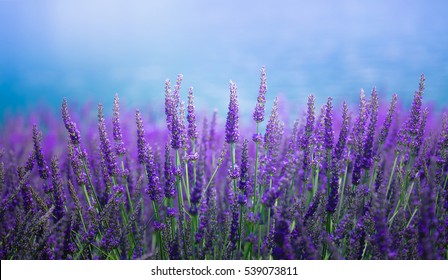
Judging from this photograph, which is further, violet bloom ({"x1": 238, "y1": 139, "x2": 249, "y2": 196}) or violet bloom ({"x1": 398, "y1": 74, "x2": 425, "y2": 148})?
violet bloom ({"x1": 398, "y1": 74, "x2": 425, "y2": 148})

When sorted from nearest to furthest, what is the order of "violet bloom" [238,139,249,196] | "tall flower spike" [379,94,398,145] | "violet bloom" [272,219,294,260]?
"violet bloom" [272,219,294,260]
"violet bloom" [238,139,249,196]
"tall flower spike" [379,94,398,145]

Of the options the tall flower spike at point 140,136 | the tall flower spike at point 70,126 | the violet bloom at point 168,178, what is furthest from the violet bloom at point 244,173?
the tall flower spike at point 70,126

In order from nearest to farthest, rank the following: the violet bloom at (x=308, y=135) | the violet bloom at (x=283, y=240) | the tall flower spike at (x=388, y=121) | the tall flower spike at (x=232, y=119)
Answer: the violet bloom at (x=283, y=240), the tall flower spike at (x=232, y=119), the violet bloom at (x=308, y=135), the tall flower spike at (x=388, y=121)

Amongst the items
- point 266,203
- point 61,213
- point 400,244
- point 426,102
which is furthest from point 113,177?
point 426,102

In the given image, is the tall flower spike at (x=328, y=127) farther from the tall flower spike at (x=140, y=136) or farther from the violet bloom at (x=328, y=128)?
the tall flower spike at (x=140, y=136)

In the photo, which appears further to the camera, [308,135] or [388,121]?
[388,121]

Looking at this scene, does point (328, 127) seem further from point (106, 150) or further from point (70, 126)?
point (70, 126)

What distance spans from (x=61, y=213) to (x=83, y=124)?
3.95 ft

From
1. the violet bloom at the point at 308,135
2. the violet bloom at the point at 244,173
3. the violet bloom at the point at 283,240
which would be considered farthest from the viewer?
the violet bloom at the point at 308,135

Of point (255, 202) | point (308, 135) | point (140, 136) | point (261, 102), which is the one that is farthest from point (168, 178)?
point (308, 135)

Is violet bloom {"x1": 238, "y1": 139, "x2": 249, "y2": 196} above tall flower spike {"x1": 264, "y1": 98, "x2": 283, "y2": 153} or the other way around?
the other way around

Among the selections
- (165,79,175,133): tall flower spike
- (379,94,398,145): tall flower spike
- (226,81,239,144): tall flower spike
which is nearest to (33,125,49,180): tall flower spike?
(165,79,175,133): tall flower spike

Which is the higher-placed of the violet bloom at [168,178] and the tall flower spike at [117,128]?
the tall flower spike at [117,128]

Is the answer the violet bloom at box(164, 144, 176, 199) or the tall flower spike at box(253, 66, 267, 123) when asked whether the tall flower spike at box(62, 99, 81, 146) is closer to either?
the violet bloom at box(164, 144, 176, 199)
